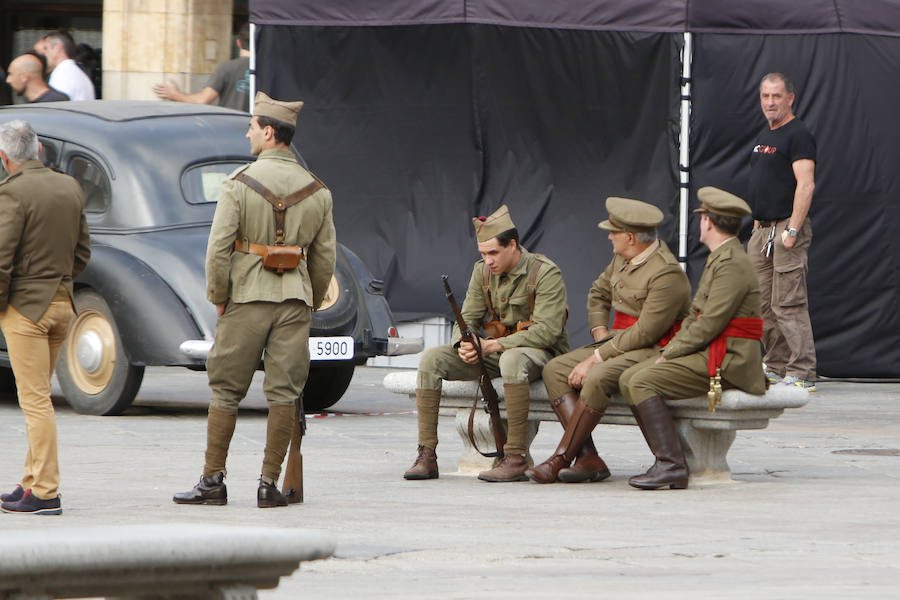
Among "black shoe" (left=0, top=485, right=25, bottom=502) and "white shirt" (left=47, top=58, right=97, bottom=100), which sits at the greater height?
"white shirt" (left=47, top=58, right=97, bottom=100)

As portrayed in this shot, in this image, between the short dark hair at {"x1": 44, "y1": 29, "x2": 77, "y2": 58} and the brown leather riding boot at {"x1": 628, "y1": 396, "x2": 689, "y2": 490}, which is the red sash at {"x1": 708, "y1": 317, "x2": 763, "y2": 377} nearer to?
the brown leather riding boot at {"x1": 628, "y1": 396, "x2": 689, "y2": 490}

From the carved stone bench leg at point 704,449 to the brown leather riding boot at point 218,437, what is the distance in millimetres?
2271

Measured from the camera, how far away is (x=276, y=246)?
8.15m

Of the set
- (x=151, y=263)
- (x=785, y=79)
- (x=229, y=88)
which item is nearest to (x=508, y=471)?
(x=151, y=263)

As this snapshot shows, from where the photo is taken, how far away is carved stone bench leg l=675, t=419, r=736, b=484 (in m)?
9.01

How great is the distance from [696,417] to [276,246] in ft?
7.41

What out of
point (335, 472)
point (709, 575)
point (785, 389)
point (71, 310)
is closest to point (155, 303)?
point (335, 472)

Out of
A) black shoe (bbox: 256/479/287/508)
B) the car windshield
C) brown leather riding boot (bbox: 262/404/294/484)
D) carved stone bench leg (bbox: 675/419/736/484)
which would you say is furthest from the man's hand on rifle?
the car windshield

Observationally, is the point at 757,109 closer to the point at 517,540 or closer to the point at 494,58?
the point at 494,58

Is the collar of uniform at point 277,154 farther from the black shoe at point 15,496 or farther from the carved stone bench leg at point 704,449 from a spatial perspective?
the carved stone bench leg at point 704,449

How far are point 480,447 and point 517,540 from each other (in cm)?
234

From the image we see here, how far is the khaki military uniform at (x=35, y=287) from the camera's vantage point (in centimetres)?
785

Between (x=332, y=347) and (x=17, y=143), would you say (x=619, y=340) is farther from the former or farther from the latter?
(x=332, y=347)

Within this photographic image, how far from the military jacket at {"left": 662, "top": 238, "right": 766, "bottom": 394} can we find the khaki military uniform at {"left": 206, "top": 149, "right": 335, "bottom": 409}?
1881mm
